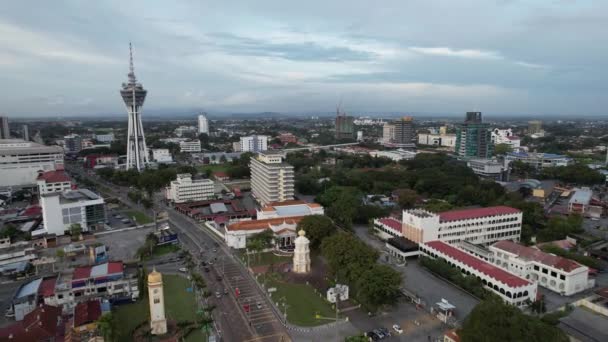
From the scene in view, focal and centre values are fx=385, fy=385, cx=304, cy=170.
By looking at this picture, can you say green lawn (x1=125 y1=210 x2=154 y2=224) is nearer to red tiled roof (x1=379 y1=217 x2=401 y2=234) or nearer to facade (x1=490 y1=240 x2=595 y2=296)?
red tiled roof (x1=379 y1=217 x2=401 y2=234)

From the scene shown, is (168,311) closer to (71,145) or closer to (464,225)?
(464,225)

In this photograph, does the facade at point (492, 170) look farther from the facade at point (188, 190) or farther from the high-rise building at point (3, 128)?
the high-rise building at point (3, 128)

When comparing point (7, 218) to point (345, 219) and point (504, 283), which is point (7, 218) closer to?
point (345, 219)

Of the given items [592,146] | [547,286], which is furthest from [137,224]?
[592,146]

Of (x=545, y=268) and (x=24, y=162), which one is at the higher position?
(x=24, y=162)

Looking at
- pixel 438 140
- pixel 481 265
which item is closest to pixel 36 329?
pixel 481 265

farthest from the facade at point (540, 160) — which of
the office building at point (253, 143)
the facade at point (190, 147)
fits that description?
the facade at point (190, 147)
